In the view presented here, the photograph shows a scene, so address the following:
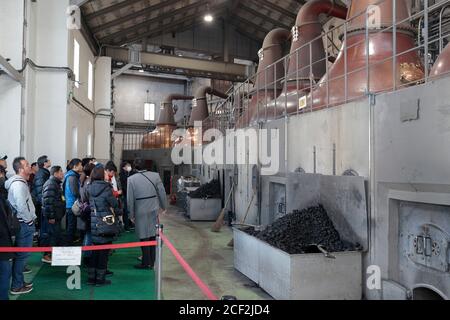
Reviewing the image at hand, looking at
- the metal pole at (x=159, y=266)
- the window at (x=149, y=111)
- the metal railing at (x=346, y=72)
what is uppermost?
the window at (x=149, y=111)

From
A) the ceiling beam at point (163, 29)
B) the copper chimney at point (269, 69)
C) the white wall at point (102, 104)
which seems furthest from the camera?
the ceiling beam at point (163, 29)

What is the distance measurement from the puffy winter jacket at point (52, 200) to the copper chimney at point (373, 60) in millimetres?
4019

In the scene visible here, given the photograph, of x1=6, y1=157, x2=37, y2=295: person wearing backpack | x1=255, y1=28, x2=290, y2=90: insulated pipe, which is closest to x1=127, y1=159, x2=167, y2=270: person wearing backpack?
x1=6, y1=157, x2=37, y2=295: person wearing backpack

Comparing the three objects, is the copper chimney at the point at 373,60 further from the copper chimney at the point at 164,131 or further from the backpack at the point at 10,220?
the copper chimney at the point at 164,131

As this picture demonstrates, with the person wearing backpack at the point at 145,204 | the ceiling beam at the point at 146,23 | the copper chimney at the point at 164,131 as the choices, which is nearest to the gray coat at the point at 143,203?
the person wearing backpack at the point at 145,204

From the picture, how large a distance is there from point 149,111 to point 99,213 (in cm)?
1988

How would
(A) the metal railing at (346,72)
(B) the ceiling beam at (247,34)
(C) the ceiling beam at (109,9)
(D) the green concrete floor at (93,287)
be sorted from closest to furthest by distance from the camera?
(A) the metal railing at (346,72), (D) the green concrete floor at (93,287), (C) the ceiling beam at (109,9), (B) the ceiling beam at (247,34)

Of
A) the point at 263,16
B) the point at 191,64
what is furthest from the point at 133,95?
the point at 263,16

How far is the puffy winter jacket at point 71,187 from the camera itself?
19.4 ft

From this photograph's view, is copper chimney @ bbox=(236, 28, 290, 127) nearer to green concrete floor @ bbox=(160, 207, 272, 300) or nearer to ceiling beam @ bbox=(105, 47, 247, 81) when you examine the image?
green concrete floor @ bbox=(160, 207, 272, 300)

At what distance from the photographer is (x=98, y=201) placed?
4.98 metres

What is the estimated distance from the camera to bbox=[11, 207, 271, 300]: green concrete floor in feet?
15.4

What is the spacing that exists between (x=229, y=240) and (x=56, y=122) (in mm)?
5207
